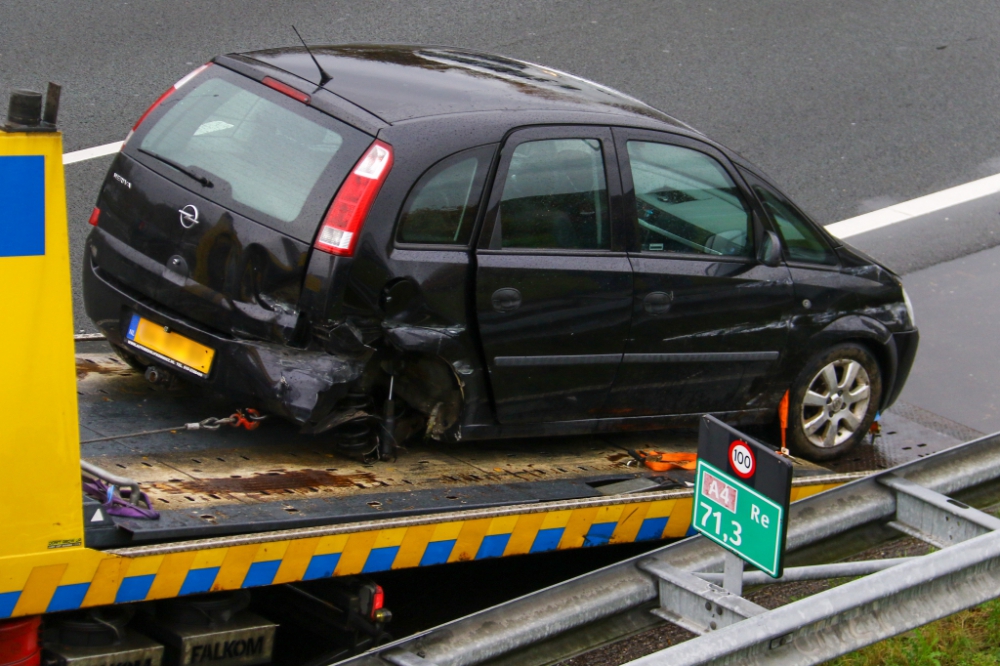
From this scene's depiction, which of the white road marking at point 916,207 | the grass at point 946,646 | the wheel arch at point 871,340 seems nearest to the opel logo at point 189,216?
the grass at point 946,646

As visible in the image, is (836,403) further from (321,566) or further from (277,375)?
(321,566)

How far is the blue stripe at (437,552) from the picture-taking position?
4.51 meters

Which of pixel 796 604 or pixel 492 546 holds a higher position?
pixel 796 604

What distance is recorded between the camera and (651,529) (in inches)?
205

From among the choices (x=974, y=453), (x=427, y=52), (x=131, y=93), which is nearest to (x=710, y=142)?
(x=427, y=52)

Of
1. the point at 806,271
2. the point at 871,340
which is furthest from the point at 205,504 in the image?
the point at 871,340

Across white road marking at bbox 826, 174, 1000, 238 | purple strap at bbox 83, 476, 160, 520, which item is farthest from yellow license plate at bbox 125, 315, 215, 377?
white road marking at bbox 826, 174, 1000, 238

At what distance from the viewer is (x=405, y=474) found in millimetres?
4988

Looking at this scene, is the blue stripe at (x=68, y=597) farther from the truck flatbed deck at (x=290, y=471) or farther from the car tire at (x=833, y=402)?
the car tire at (x=833, y=402)

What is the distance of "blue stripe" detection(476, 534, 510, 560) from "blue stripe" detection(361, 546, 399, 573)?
38 cm

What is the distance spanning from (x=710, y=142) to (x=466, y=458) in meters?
1.81

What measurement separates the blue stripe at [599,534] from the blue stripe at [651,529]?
16 centimetres

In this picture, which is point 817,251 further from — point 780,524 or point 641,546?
point 780,524

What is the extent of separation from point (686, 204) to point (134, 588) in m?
2.97
